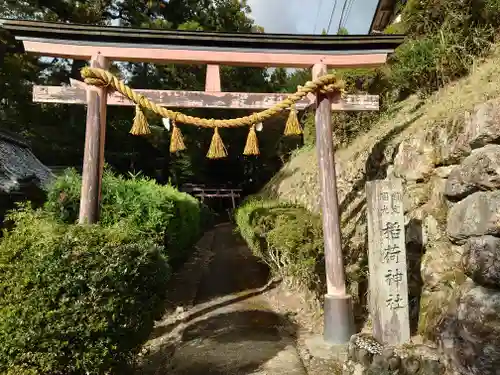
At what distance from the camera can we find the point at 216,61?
19.5 feet

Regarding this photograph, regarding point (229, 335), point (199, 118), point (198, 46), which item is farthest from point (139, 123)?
point (229, 335)

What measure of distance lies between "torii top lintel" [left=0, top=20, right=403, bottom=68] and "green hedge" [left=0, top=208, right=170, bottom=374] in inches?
118

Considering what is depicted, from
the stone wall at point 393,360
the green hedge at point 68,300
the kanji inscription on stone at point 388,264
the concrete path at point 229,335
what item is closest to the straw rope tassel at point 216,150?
the green hedge at point 68,300

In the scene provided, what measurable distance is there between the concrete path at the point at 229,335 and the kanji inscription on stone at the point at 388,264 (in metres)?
1.22

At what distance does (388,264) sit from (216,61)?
153 inches

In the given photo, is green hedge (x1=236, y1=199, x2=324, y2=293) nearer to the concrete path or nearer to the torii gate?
the torii gate

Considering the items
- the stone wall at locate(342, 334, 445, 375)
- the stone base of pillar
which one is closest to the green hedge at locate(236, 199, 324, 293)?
the stone base of pillar

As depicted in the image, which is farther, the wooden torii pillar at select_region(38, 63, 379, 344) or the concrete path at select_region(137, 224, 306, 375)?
the wooden torii pillar at select_region(38, 63, 379, 344)

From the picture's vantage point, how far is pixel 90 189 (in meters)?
5.36

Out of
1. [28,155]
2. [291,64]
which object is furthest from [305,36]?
[28,155]

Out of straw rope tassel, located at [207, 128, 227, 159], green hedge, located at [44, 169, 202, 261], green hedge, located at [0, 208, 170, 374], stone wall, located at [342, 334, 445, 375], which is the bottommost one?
stone wall, located at [342, 334, 445, 375]

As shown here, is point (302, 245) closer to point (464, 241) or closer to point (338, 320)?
point (338, 320)

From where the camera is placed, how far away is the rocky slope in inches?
142

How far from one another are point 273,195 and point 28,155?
9417mm
